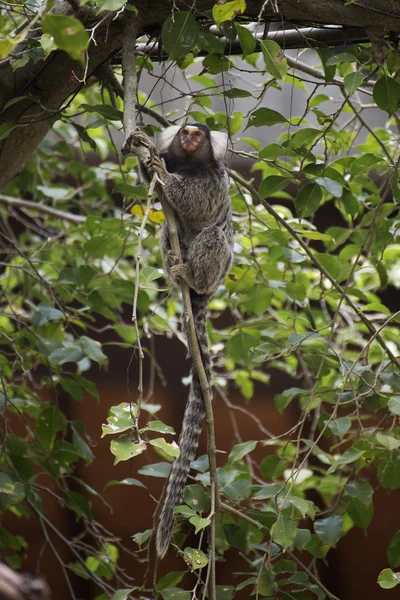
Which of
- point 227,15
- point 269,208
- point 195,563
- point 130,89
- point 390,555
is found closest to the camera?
point 195,563

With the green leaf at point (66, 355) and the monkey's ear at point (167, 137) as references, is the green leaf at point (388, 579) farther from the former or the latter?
the monkey's ear at point (167, 137)

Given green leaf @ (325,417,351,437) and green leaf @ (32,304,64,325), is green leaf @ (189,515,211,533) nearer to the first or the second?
green leaf @ (325,417,351,437)

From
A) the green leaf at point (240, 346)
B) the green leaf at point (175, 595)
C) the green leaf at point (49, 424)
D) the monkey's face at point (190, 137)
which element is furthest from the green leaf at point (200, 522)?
the monkey's face at point (190, 137)

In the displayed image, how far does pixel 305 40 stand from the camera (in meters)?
2.06

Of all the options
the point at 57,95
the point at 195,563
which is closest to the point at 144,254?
the point at 57,95

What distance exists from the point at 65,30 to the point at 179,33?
2.73 ft

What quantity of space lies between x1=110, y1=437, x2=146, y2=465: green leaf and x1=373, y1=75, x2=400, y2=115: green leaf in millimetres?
1110

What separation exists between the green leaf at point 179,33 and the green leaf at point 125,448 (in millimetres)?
1021

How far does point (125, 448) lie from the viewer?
148cm

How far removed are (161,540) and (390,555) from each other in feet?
2.23

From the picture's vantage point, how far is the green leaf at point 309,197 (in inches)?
86.5

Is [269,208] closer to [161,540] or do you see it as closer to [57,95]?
[57,95]

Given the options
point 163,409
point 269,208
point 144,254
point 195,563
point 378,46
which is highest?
point 378,46

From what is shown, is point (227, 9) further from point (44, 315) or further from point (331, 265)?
point (44, 315)
